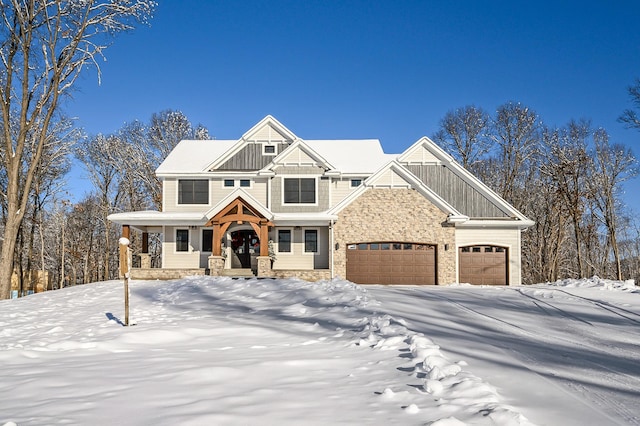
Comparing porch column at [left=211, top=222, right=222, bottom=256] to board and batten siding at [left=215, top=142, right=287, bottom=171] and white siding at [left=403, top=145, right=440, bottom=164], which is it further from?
white siding at [left=403, top=145, right=440, bottom=164]

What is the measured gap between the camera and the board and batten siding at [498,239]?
2047 cm

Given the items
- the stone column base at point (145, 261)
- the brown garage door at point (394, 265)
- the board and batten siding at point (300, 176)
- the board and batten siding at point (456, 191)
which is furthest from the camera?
the board and batten siding at point (300, 176)

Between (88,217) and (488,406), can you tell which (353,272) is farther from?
(88,217)

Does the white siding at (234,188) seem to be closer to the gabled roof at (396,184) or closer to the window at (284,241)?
the window at (284,241)

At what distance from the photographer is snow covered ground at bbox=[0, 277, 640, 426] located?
12.0 ft

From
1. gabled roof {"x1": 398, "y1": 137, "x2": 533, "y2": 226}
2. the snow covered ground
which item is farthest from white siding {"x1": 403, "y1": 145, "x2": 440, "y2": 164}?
the snow covered ground

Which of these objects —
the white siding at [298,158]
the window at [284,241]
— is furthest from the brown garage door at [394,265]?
the white siding at [298,158]

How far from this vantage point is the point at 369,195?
2048 cm

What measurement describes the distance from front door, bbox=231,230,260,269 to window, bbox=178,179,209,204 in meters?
2.35

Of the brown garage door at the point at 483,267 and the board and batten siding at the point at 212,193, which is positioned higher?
the board and batten siding at the point at 212,193

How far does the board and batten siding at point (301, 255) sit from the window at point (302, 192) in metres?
1.41

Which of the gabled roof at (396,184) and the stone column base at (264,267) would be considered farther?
the gabled roof at (396,184)

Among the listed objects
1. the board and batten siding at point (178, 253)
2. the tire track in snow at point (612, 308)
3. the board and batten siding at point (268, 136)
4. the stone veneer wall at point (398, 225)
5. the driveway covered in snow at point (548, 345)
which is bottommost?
the tire track in snow at point (612, 308)

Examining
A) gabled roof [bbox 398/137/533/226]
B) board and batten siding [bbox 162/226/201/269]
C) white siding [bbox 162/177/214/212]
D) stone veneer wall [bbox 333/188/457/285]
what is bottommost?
board and batten siding [bbox 162/226/201/269]
